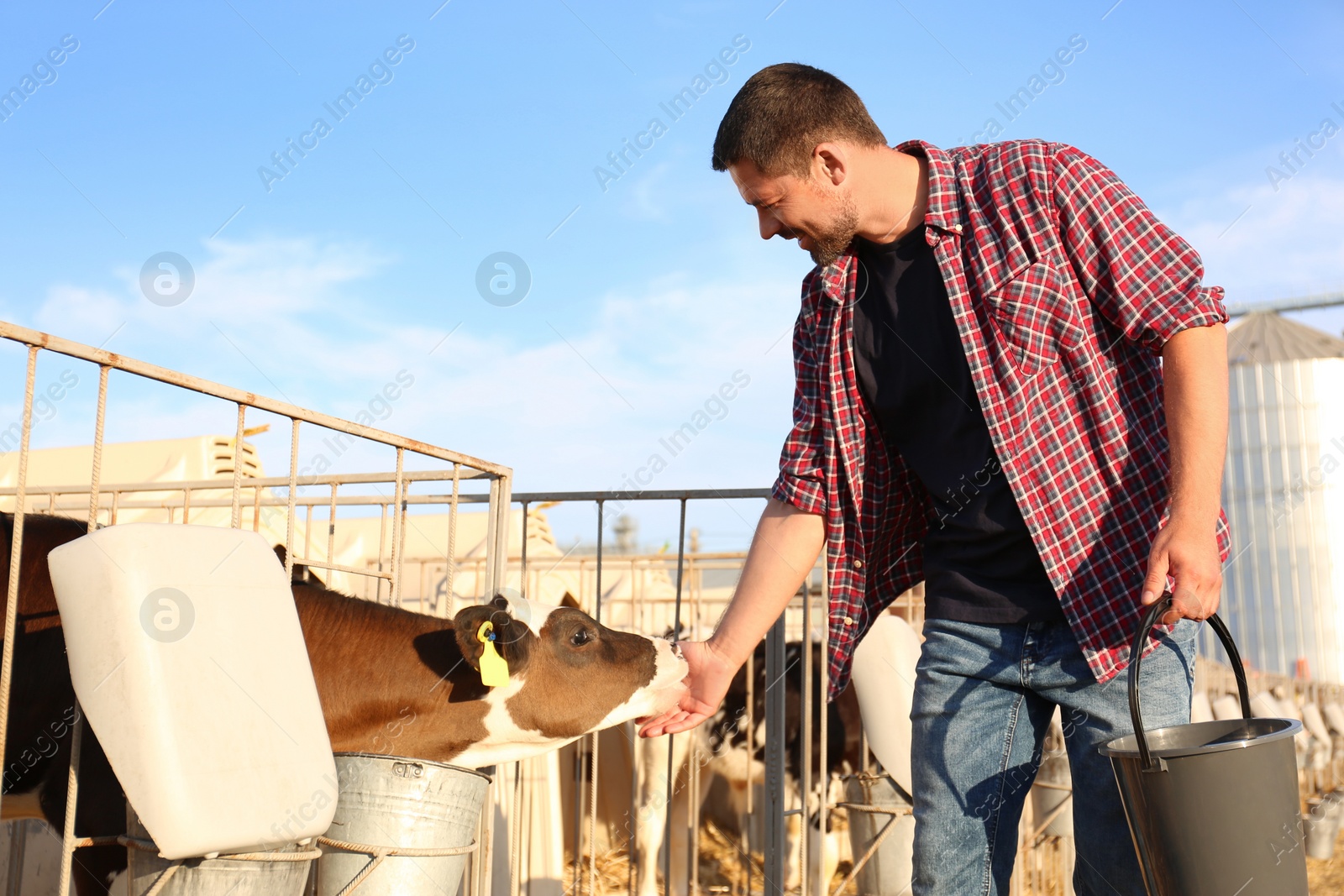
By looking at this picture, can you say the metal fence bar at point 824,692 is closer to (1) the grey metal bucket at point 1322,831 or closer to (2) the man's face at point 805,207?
(2) the man's face at point 805,207

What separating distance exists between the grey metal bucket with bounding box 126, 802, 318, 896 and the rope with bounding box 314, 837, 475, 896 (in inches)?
19.5

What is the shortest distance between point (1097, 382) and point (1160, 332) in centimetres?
15

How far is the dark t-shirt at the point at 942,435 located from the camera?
6.53ft

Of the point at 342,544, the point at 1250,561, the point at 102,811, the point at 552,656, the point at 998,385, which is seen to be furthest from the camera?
the point at 1250,561

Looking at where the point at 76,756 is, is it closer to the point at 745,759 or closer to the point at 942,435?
the point at 942,435

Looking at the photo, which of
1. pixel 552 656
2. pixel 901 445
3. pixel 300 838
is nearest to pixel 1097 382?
pixel 901 445

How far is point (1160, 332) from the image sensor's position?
1795mm

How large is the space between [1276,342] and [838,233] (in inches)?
760

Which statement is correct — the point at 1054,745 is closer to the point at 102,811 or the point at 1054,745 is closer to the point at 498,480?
the point at 498,480

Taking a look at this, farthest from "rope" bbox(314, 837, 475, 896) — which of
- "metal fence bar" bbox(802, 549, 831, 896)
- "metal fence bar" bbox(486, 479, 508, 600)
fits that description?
"metal fence bar" bbox(486, 479, 508, 600)

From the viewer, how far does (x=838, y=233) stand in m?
2.11

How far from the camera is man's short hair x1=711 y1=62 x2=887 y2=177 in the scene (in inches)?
80.4

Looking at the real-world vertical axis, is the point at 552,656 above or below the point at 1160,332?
below

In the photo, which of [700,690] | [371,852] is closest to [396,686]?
[371,852]
